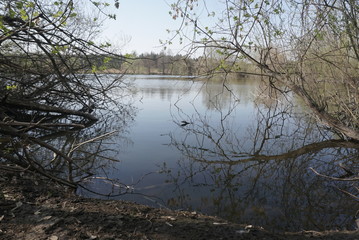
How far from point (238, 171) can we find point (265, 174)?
526 mm

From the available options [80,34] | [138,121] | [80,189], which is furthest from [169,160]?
[80,34]

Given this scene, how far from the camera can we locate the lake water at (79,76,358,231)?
3.83 m

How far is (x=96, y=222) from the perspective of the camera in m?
2.64

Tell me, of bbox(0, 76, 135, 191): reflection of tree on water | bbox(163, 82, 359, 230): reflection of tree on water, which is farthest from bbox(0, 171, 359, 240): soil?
bbox(163, 82, 359, 230): reflection of tree on water

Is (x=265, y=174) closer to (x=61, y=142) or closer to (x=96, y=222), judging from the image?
(x=96, y=222)

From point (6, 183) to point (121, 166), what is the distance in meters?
2.46

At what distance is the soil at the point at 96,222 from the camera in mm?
2441

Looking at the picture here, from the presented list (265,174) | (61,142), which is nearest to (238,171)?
(265,174)

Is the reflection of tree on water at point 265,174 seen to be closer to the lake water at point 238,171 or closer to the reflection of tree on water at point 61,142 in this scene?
the lake water at point 238,171

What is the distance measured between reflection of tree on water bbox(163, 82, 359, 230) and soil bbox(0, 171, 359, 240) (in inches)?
29.3

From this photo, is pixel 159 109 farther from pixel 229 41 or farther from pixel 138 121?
pixel 229 41

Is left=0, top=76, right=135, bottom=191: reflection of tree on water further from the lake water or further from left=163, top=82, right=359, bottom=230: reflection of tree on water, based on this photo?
left=163, top=82, right=359, bottom=230: reflection of tree on water

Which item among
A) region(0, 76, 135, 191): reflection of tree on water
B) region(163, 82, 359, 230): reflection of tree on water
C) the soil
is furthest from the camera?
region(163, 82, 359, 230): reflection of tree on water

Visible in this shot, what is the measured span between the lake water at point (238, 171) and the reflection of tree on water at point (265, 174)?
0.01 meters
